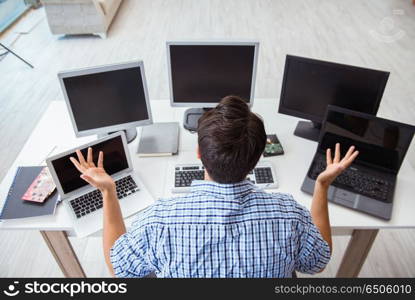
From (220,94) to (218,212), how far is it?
1.09 meters

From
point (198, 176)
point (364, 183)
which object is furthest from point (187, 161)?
point (364, 183)

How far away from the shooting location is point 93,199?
1564mm

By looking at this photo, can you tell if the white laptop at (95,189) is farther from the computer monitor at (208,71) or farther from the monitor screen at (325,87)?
the monitor screen at (325,87)

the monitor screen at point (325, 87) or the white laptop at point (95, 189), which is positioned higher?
the monitor screen at point (325, 87)

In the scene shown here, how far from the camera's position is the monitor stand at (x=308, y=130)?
1.91m

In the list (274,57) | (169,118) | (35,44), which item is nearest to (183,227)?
(169,118)

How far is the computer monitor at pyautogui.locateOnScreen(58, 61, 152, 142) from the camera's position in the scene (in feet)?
5.33

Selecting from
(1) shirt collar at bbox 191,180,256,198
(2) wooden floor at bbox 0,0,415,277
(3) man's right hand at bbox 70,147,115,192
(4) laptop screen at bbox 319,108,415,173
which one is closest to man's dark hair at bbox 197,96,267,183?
(1) shirt collar at bbox 191,180,256,198

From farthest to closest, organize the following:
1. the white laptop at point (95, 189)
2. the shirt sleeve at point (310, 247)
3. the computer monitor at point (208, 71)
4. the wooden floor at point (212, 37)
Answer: the wooden floor at point (212, 37), the computer monitor at point (208, 71), the white laptop at point (95, 189), the shirt sleeve at point (310, 247)

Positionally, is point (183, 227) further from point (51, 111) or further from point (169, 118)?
point (51, 111)

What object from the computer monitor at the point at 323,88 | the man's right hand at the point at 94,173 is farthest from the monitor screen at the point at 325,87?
the man's right hand at the point at 94,173

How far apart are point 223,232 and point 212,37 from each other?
13.8 feet

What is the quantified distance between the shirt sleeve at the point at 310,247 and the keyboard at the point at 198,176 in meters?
0.52

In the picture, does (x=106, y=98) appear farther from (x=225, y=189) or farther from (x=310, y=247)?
(x=310, y=247)
